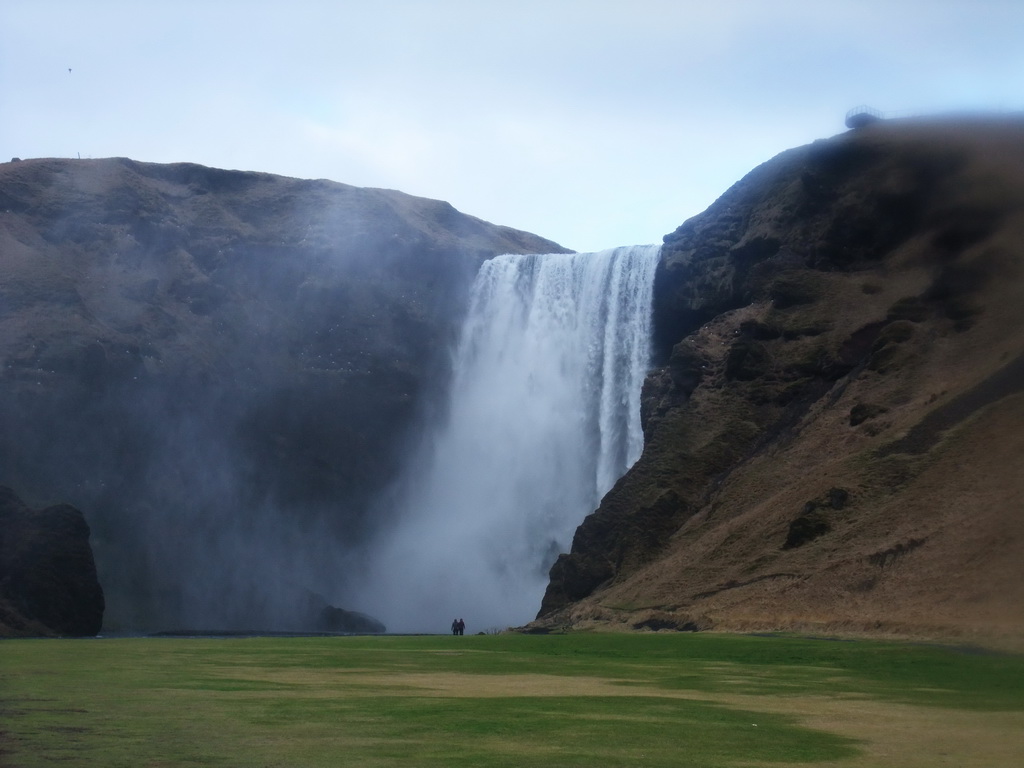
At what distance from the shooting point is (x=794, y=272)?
77.6m

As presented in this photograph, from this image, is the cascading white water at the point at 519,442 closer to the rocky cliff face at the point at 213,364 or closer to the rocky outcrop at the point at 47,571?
the rocky cliff face at the point at 213,364

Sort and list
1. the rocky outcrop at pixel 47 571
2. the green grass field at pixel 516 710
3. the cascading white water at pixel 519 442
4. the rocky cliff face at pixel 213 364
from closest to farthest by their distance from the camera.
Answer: the green grass field at pixel 516 710, the rocky outcrop at pixel 47 571, the cascading white water at pixel 519 442, the rocky cliff face at pixel 213 364

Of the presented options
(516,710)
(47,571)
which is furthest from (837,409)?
(516,710)

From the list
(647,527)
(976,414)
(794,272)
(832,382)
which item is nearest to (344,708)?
(976,414)

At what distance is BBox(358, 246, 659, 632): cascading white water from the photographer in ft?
289

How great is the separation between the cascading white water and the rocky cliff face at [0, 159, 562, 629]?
14.5ft

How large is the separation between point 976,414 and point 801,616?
13.4m

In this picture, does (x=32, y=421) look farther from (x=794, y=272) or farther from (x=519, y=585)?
(x=794, y=272)

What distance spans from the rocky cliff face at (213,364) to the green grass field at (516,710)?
62064mm

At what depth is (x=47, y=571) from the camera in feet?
241

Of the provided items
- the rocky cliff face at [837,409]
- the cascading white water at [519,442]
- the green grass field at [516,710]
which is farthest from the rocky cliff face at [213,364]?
the green grass field at [516,710]

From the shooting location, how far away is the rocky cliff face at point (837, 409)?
48.0m

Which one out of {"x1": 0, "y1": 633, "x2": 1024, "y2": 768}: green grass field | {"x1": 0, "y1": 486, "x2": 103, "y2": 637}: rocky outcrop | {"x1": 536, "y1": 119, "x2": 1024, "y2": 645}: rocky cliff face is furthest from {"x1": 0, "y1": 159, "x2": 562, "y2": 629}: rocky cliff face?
{"x1": 0, "y1": 633, "x2": 1024, "y2": 768}: green grass field

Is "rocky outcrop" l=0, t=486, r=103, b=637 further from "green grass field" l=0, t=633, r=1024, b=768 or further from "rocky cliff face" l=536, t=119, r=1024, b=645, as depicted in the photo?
"green grass field" l=0, t=633, r=1024, b=768
